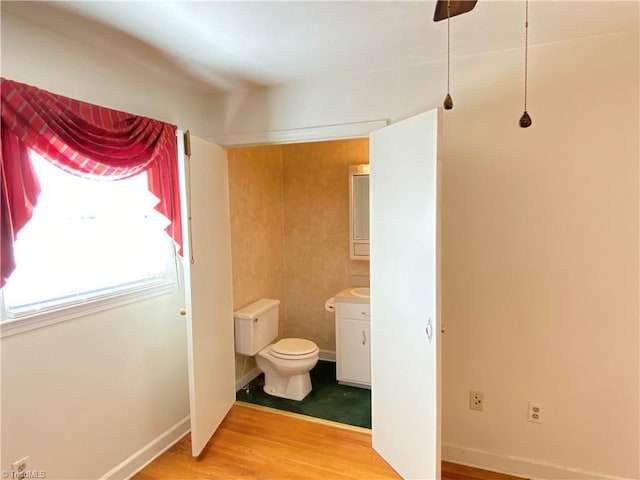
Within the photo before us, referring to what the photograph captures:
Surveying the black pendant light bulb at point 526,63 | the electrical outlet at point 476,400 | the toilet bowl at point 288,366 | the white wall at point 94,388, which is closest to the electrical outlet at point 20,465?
the white wall at point 94,388

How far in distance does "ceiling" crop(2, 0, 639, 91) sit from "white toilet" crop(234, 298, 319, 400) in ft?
6.10

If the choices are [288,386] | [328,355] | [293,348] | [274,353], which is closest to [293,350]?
[293,348]

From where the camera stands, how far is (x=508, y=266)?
2.00 m

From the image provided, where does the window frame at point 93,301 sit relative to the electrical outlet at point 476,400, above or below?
above

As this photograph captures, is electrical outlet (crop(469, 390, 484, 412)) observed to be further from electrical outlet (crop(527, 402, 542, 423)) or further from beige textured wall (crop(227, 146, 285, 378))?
beige textured wall (crop(227, 146, 285, 378))

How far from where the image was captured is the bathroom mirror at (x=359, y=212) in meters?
3.38

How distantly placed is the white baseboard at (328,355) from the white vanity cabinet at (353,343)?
537mm

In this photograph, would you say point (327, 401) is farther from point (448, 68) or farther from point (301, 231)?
point (448, 68)

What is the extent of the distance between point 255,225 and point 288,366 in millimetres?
1275

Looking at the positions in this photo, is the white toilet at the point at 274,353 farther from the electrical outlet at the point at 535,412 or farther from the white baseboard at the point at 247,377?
the electrical outlet at the point at 535,412

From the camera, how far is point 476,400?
2.10 meters

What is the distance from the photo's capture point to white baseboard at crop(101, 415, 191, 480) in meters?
2.00

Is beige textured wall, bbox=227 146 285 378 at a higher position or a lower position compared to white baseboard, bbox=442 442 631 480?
higher

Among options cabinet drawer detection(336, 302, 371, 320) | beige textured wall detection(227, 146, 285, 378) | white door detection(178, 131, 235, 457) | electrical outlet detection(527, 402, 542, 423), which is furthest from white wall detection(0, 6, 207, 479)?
electrical outlet detection(527, 402, 542, 423)
